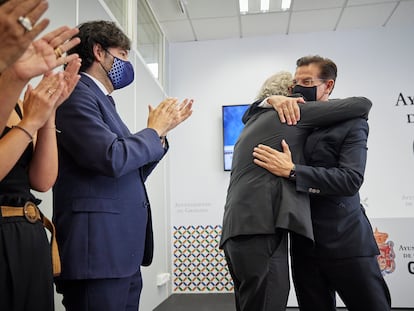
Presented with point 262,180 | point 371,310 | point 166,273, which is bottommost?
point 166,273

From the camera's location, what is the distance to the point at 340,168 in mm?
1443

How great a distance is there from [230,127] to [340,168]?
2.90m

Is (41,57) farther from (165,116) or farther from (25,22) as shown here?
(165,116)

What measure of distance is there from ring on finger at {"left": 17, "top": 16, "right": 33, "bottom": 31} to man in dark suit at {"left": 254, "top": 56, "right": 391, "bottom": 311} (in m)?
0.94

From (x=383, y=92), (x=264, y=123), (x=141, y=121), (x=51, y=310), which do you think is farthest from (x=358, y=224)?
(x=383, y=92)

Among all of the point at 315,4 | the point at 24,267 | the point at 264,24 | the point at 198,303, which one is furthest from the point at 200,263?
the point at 24,267

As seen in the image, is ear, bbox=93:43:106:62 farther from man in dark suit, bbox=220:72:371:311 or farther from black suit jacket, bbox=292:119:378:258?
black suit jacket, bbox=292:119:378:258

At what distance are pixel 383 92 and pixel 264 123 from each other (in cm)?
335

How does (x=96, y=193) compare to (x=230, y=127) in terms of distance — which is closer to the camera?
(x=96, y=193)

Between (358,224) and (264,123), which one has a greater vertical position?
(264,123)

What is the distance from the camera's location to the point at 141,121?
3234 mm

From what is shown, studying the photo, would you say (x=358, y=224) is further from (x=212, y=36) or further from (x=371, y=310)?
(x=212, y=36)

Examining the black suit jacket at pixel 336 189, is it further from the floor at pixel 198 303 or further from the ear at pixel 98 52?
the floor at pixel 198 303

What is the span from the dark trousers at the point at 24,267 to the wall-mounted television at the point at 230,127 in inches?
134
